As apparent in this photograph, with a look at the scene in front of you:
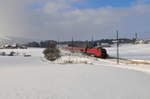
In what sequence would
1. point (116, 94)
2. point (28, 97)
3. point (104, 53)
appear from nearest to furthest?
point (28, 97)
point (116, 94)
point (104, 53)

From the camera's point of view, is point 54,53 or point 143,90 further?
point 54,53

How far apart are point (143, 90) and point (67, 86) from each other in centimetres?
563

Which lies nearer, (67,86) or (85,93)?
(85,93)

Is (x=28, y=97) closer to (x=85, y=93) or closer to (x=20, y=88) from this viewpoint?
(x=20, y=88)

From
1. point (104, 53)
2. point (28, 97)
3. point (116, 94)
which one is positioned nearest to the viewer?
point (28, 97)

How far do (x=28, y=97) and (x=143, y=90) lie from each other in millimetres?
8030

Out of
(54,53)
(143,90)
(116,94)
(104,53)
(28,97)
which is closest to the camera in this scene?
(28,97)

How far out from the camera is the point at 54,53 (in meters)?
43.6

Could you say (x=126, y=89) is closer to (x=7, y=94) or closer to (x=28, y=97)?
(x=28, y=97)

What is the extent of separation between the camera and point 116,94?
37.3 feet

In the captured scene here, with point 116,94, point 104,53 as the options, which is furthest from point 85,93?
point 104,53

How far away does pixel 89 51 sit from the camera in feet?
180

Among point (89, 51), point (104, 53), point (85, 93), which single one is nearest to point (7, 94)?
point (85, 93)

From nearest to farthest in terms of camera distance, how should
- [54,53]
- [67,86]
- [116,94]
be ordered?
[116,94], [67,86], [54,53]
